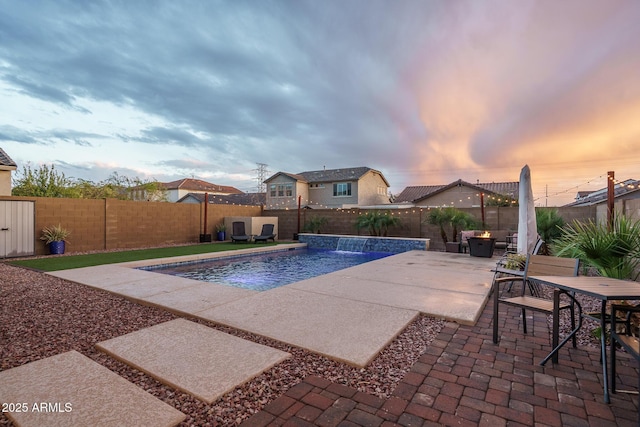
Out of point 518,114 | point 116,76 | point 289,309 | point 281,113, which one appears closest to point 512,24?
point 518,114

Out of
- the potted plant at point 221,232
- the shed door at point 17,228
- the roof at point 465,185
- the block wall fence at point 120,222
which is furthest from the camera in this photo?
the roof at point 465,185

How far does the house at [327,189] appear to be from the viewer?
25.9 m

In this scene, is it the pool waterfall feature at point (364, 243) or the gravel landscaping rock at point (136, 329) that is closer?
the gravel landscaping rock at point (136, 329)

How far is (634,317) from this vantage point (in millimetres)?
2568

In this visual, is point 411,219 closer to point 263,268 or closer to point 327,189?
point 263,268

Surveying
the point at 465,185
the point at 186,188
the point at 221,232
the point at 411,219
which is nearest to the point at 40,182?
the point at 221,232

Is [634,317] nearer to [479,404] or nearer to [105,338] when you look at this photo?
[479,404]

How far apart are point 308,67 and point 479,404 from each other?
451 inches

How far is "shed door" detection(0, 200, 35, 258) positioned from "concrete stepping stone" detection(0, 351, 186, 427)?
9.47 meters

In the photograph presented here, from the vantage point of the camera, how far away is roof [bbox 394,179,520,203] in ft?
73.9

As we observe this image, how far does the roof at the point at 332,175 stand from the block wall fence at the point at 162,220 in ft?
36.7

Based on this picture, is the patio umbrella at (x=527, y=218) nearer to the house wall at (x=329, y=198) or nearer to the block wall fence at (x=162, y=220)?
the block wall fence at (x=162, y=220)

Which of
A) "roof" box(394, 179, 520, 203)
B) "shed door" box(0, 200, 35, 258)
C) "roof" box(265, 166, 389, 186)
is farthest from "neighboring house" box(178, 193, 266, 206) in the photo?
"shed door" box(0, 200, 35, 258)

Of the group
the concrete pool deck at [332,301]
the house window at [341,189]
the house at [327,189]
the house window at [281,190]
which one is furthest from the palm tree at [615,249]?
the house window at [281,190]
